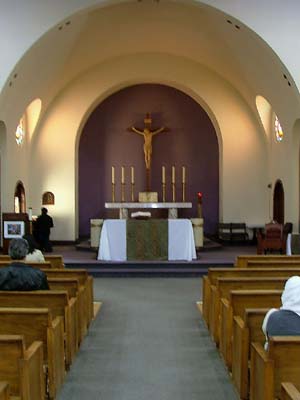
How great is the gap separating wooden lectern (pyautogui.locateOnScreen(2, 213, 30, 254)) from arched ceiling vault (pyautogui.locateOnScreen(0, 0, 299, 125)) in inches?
100

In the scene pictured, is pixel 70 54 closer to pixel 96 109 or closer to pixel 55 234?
pixel 96 109

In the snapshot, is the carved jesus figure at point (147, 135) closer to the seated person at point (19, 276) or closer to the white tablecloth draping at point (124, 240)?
the white tablecloth draping at point (124, 240)

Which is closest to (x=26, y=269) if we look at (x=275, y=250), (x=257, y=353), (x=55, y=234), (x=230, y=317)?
(x=230, y=317)

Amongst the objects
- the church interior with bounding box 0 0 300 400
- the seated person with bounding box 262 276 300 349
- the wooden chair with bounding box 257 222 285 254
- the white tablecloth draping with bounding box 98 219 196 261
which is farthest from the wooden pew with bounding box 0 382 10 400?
the wooden chair with bounding box 257 222 285 254

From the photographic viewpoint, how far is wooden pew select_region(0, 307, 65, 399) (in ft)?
12.4

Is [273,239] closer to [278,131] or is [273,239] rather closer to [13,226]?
[278,131]

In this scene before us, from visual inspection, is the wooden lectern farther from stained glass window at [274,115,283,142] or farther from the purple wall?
stained glass window at [274,115,283,142]

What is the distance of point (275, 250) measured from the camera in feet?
40.0

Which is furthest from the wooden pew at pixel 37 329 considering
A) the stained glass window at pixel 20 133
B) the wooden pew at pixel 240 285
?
the stained glass window at pixel 20 133

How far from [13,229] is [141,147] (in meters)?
5.47

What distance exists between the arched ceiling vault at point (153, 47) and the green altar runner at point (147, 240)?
3.84 m

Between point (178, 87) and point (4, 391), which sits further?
point (178, 87)

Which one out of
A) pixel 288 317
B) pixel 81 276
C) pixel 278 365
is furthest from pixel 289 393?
pixel 81 276

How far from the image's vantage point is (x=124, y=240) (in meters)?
11.0
